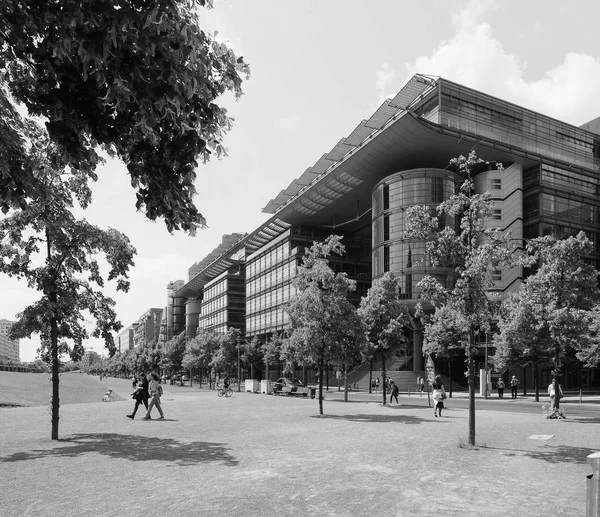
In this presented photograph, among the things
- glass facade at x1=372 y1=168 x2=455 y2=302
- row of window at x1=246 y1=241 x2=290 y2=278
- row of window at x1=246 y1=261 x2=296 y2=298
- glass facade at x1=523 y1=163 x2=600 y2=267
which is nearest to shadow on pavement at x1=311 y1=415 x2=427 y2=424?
glass facade at x1=372 y1=168 x2=455 y2=302

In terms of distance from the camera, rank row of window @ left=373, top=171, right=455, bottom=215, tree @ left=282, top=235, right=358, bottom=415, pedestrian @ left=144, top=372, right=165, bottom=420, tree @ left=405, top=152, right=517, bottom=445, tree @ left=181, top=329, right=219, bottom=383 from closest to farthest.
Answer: tree @ left=405, top=152, right=517, bottom=445, pedestrian @ left=144, top=372, right=165, bottom=420, tree @ left=282, top=235, right=358, bottom=415, row of window @ left=373, top=171, right=455, bottom=215, tree @ left=181, top=329, right=219, bottom=383

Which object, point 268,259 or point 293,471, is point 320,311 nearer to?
point 293,471

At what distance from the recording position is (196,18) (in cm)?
519

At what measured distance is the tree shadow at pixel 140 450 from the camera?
41.6 feet

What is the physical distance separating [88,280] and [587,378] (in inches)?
2966

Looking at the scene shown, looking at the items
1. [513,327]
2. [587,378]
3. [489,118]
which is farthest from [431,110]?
[513,327]

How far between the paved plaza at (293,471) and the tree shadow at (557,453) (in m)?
0.05

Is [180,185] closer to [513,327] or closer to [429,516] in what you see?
[429,516]

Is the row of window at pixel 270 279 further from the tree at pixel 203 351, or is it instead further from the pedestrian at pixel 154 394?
the pedestrian at pixel 154 394

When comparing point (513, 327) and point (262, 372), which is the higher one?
point (513, 327)

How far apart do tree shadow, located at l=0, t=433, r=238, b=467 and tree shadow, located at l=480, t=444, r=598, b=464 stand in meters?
7.10

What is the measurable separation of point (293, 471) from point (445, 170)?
63.2 meters

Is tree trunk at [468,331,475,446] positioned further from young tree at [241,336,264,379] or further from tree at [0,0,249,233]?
young tree at [241,336,264,379]

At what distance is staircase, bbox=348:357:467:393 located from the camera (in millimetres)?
64812
